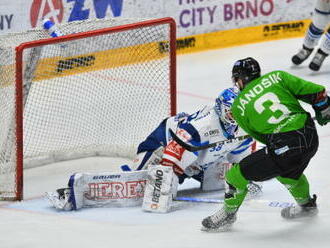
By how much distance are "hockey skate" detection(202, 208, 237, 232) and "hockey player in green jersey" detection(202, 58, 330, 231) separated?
0.39ft

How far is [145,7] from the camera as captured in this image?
9148 mm

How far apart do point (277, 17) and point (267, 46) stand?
0.37 meters

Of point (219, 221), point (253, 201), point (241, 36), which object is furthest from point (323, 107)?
point (241, 36)

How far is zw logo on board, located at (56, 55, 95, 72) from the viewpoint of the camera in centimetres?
636

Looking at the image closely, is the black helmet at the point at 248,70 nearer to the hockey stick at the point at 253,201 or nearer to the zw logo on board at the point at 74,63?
the hockey stick at the point at 253,201

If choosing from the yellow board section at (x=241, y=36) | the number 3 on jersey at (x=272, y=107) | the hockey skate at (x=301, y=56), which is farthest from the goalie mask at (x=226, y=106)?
the yellow board section at (x=241, y=36)

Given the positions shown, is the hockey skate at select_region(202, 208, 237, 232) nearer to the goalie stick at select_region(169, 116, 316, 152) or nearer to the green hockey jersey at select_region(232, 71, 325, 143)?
the green hockey jersey at select_region(232, 71, 325, 143)

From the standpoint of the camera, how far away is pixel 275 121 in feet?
16.3

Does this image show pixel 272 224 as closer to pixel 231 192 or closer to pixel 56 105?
pixel 231 192

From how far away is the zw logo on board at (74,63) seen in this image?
636 centimetres

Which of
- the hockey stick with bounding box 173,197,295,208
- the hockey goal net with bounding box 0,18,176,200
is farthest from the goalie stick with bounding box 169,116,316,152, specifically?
the hockey goal net with bounding box 0,18,176,200

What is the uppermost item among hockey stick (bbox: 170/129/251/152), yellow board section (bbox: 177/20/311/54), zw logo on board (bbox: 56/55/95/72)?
zw logo on board (bbox: 56/55/95/72)

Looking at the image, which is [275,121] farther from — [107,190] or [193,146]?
[107,190]

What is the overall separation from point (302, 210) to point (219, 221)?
458mm
